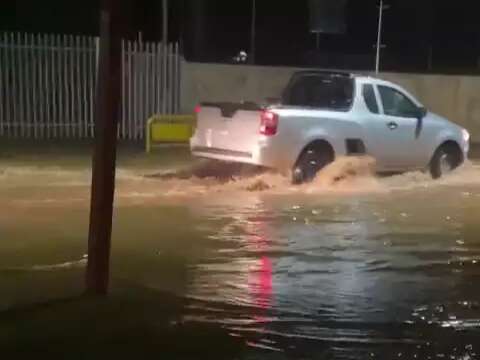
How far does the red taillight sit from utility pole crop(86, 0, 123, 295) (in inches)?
268

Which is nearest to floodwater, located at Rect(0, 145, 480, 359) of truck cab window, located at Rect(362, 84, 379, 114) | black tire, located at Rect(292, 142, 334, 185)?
black tire, located at Rect(292, 142, 334, 185)

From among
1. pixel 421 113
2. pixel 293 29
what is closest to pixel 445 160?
pixel 421 113

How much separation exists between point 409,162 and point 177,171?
393 centimetres

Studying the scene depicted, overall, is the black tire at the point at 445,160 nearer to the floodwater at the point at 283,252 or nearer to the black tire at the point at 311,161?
the floodwater at the point at 283,252

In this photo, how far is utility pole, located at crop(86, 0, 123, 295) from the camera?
724 centimetres

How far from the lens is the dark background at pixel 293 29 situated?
30391 mm

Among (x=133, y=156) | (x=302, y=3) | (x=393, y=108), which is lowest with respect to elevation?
(x=133, y=156)

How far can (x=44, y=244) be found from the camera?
1009cm

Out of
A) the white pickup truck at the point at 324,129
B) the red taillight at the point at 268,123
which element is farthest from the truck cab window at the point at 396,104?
the red taillight at the point at 268,123

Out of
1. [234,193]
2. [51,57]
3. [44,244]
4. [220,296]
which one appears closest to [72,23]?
[51,57]

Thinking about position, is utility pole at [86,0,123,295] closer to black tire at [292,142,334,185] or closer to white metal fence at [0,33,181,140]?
black tire at [292,142,334,185]

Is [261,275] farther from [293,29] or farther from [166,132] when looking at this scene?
[293,29]

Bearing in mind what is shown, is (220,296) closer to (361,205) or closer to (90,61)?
(361,205)

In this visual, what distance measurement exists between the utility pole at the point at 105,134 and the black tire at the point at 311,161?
741 cm
